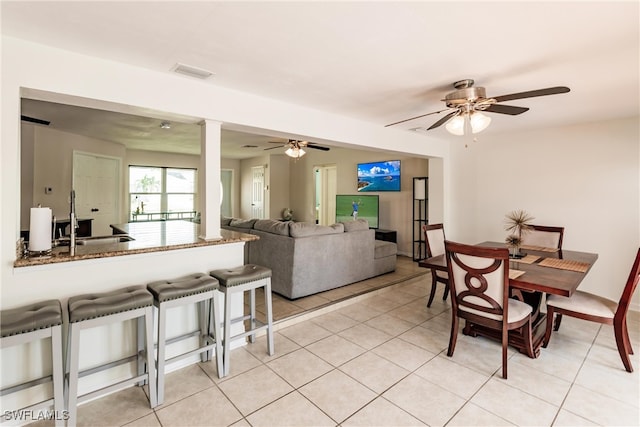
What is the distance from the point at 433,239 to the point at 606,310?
5.85 ft

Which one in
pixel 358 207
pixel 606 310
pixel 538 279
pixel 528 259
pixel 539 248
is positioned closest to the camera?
pixel 538 279

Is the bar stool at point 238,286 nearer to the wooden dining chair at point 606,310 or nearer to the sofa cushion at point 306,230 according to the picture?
the sofa cushion at point 306,230

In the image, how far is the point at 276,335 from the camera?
122 inches

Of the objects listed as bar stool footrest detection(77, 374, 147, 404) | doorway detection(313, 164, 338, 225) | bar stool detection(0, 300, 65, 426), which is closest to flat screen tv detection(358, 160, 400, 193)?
doorway detection(313, 164, 338, 225)

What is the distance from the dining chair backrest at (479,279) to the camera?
236cm

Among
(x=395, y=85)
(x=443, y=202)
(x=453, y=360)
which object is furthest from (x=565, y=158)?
(x=453, y=360)

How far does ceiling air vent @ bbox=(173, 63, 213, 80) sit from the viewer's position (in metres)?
2.37

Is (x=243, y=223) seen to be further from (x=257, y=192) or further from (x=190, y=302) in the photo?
(x=257, y=192)

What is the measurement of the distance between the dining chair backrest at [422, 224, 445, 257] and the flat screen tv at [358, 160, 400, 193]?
8.21 feet

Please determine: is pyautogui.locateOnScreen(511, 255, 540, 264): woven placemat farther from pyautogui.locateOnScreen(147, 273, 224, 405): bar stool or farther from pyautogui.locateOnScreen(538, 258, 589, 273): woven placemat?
pyautogui.locateOnScreen(147, 273, 224, 405): bar stool

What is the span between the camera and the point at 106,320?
1.90 m

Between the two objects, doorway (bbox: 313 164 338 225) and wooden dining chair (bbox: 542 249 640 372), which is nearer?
wooden dining chair (bbox: 542 249 640 372)

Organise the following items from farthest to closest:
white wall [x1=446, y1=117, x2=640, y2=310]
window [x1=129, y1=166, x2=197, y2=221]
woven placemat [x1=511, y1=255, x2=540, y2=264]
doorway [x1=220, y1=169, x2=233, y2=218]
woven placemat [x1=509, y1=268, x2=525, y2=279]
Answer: doorway [x1=220, y1=169, x2=233, y2=218]
window [x1=129, y1=166, x2=197, y2=221]
white wall [x1=446, y1=117, x2=640, y2=310]
woven placemat [x1=511, y1=255, x2=540, y2=264]
woven placemat [x1=509, y1=268, x2=525, y2=279]

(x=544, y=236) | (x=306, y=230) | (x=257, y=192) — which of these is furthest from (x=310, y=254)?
(x=257, y=192)
